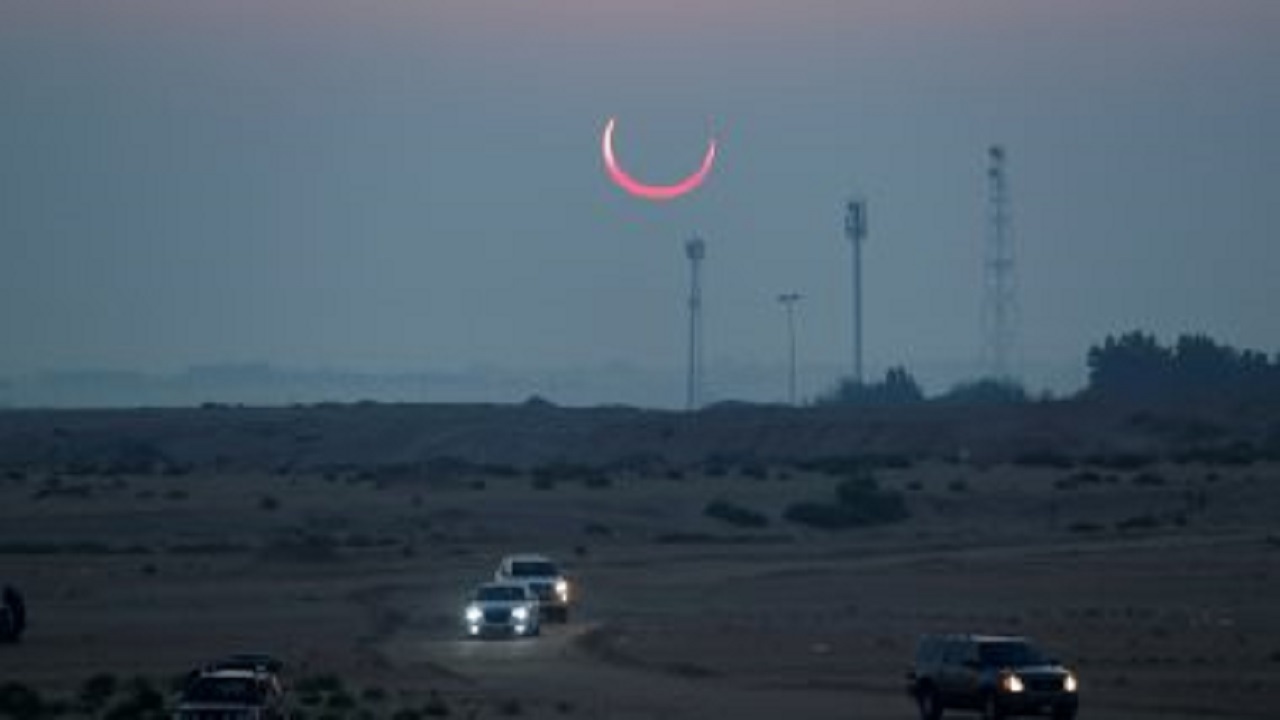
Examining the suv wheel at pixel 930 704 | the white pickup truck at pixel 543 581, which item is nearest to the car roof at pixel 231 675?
the suv wheel at pixel 930 704

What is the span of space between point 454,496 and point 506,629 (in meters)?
61.1

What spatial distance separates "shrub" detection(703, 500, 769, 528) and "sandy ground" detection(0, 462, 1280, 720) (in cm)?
63

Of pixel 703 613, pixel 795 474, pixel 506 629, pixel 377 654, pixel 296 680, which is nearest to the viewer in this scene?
pixel 296 680

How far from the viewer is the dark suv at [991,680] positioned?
149 feet

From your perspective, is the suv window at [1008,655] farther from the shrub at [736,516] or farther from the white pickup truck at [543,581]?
the shrub at [736,516]

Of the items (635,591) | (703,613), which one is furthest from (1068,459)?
(703,613)

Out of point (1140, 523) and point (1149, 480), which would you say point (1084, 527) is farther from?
point (1149, 480)

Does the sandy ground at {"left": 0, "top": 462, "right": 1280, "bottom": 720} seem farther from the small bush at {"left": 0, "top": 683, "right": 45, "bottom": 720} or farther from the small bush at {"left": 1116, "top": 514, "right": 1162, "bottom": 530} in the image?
the small bush at {"left": 0, "top": 683, "right": 45, "bottom": 720}

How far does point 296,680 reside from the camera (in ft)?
180

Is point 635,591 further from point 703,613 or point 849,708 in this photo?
point 849,708

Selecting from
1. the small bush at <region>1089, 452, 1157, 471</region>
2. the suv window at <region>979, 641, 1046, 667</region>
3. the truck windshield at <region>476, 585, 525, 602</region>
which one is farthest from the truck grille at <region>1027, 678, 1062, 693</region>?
the small bush at <region>1089, 452, 1157, 471</region>

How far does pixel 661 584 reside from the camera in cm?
8969

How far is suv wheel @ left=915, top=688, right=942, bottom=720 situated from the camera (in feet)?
153

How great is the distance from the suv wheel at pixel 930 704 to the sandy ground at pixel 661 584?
1640mm
